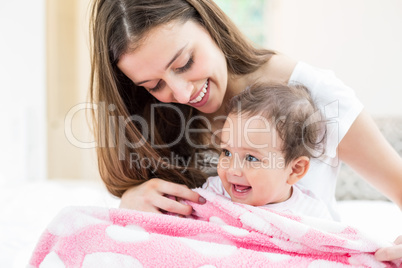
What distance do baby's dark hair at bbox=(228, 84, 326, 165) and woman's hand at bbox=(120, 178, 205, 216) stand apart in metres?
0.26

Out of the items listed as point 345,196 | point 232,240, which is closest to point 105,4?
point 232,240

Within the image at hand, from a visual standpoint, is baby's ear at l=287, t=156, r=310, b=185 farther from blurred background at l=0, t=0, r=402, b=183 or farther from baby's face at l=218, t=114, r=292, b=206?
blurred background at l=0, t=0, r=402, b=183

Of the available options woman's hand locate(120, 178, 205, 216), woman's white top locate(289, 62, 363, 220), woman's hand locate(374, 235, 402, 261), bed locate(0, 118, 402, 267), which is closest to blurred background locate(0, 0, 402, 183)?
bed locate(0, 118, 402, 267)

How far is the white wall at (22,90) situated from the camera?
2.78 metres

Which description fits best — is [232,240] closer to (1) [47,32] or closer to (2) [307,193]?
(2) [307,193]

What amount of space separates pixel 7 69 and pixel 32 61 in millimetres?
254

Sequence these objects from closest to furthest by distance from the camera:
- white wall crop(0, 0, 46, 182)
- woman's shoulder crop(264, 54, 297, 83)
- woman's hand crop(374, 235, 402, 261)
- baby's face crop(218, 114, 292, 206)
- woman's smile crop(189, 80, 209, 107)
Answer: woman's hand crop(374, 235, 402, 261) < baby's face crop(218, 114, 292, 206) < woman's smile crop(189, 80, 209, 107) < woman's shoulder crop(264, 54, 297, 83) < white wall crop(0, 0, 46, 182)

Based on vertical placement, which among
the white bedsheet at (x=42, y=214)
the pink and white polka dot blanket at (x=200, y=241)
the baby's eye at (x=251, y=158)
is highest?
the baby's eye at (x=251, y=158)

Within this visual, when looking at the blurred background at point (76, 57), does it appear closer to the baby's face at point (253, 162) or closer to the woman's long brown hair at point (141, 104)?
the woman's long brown hair at point (141, 104)

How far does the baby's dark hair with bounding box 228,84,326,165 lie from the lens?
1.13 meters

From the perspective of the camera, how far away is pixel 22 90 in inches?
116

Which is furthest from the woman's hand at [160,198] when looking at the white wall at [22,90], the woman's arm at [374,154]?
the white wall at [22,90]

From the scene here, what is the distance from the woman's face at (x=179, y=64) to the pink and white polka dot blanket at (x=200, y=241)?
0.35 meters

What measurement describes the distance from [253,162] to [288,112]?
0.17m
